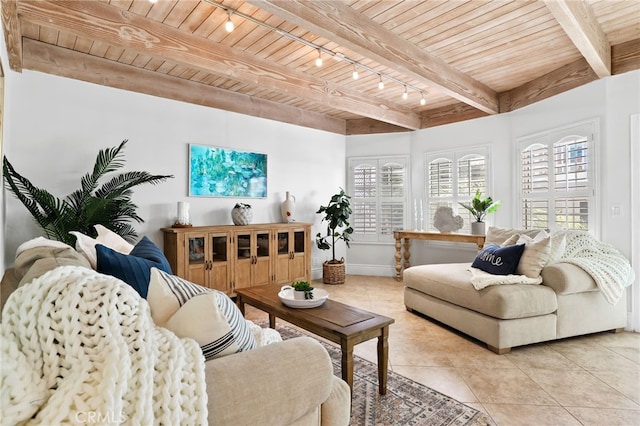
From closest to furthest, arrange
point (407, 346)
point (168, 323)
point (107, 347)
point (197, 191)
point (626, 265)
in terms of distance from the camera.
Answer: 1. point (107, 347)
2. point (168, 323)
3. point (407, 346)
4. point (626, 265)
5. point (197, 191)

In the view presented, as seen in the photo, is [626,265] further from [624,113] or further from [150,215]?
[150,215]

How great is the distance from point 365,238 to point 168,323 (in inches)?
181

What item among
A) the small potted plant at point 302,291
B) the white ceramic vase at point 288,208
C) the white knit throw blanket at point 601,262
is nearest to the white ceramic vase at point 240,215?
the white ceramic vase at point 288,208

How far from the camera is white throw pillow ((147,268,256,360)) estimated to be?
1.08 m

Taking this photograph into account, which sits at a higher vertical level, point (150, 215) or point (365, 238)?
point (150, 215)

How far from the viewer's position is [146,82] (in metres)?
3.60

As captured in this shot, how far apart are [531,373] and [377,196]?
140 inches

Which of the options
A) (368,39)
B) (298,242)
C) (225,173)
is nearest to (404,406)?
(368,39)

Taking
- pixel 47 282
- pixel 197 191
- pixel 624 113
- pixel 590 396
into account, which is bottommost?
pixel 590 396

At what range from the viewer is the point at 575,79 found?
3408 millimetres

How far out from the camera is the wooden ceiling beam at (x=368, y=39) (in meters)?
2.19

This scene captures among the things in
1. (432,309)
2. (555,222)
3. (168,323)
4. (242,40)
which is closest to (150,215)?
(242,40)

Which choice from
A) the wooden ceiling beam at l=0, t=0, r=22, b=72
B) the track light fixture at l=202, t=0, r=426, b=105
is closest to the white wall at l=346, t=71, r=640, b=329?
the track light fixture at l=202, t=0, r=426, b=105

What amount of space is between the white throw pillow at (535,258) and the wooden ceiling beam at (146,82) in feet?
11.2
